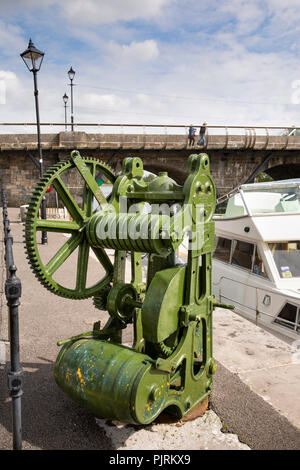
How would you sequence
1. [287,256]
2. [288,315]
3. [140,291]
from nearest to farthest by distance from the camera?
[140,291]
[288,315]
[287,256]

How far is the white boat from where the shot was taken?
7.27 metres

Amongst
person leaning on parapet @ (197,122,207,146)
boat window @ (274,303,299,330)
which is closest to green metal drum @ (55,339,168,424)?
boat window @ (274,303,299,330)

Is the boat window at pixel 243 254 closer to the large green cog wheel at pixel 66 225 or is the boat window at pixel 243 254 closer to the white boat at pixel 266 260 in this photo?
the white boat at pixel 266 260

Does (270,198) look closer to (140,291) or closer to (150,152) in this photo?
(140,291)

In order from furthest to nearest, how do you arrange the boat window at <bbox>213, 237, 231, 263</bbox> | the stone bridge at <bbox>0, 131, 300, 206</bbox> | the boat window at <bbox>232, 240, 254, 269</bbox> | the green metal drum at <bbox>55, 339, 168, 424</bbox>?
the stone bridge at <bbox>0, 131, 300, 206</bbox>
the boat window at <bbox>213, 237, 231, 263</bbox>
the boat window at <bbox>232, 240, 254, 269</bbox>
the green metal drum at <bbox>55, 339, 168, 424</bbox>

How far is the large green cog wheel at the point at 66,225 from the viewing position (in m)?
2.98

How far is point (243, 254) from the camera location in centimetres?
851

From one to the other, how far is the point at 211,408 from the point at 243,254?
17.5 feet

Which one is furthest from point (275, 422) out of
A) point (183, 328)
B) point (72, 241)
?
point (72, 241)

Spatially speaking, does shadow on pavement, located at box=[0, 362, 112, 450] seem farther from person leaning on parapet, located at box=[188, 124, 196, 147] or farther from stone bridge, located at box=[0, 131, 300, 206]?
person leaning on parapet, located at box=[188, 124, 196, 147]

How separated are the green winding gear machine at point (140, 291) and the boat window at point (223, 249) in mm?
5713

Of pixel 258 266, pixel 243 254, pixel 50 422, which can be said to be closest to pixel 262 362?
pixel 50 422

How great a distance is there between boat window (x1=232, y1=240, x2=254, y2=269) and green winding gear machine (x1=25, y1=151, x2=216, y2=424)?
498 cm

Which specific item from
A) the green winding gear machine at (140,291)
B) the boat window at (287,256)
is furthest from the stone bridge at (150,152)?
the green winding gear machine at (140,291)
